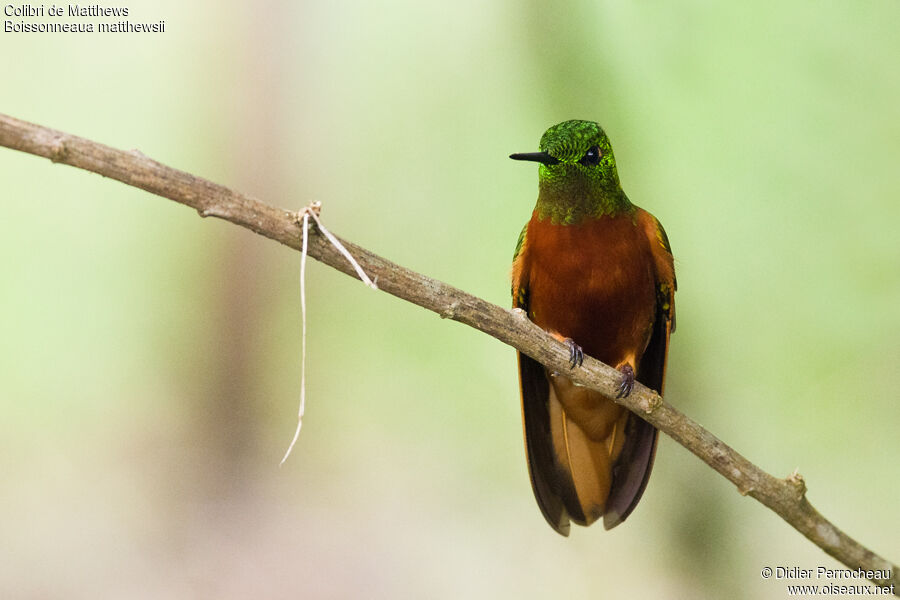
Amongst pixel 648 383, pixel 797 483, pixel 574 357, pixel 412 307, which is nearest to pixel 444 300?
pixel 574 357

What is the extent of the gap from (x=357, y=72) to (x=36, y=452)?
178 centimetres

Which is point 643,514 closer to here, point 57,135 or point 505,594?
point 505,594

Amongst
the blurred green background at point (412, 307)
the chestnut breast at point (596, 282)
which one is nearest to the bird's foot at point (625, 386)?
the chestnut breast at point (596, 282)

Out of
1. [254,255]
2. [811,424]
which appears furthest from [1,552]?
[811,424]

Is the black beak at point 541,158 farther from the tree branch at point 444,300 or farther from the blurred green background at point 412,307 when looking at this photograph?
the blurred green background at point 412,307

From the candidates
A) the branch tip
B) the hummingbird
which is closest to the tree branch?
the branch tip

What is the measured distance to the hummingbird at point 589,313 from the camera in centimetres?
213

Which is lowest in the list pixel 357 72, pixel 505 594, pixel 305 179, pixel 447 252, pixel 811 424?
pixel 505 594

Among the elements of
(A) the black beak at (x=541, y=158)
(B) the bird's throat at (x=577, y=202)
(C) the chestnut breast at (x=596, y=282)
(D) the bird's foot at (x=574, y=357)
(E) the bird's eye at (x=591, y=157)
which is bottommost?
(D) the bird's foot at (x=574, y=357)

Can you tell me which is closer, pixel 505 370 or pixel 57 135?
pixel 57 135

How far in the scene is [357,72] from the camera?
2953 mm

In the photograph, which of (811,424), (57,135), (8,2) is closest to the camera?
(57,135)

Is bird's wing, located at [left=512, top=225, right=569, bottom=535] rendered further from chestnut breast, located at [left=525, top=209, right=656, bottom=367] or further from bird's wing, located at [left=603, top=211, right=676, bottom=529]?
bird's wing, located at [left=603, top=211, right=676, bottom=529]

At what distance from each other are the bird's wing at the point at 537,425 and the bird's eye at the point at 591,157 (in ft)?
0.90
